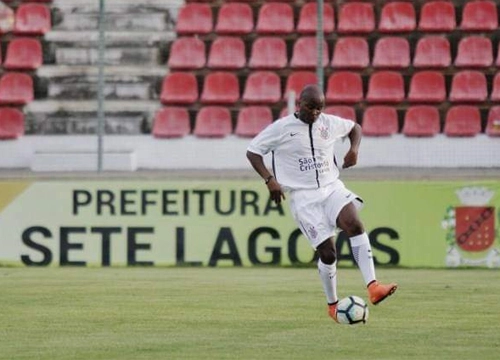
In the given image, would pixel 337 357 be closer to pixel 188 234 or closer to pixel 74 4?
pixel 188 234

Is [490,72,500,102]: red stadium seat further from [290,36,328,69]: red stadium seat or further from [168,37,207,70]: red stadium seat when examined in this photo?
[168,37,207,70]: red stadium seat

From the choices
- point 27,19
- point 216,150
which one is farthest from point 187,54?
point 216,150

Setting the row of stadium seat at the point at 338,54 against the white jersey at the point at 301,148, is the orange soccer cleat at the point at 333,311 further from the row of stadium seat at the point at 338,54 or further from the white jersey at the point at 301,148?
the row of stadium seat at the point at 338,54

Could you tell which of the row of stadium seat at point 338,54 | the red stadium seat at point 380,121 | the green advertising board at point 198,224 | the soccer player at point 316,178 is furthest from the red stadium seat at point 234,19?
the soccer player at point 316,178

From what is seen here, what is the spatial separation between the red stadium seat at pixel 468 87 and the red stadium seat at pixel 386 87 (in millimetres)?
769

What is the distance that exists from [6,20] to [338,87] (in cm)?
555

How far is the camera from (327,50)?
75.7ft

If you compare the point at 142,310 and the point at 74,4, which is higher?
the point at 74,4

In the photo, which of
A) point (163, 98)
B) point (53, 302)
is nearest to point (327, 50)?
point (163, 98)

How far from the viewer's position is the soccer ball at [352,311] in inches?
435

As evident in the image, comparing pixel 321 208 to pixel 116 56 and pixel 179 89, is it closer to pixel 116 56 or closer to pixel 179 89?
pixel 179 89

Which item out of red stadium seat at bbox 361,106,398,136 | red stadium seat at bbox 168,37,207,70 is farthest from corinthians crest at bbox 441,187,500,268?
red stadium seat at bbox 168,37,207,70

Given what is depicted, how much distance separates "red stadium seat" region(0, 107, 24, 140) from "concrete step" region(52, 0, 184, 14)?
2429 mm

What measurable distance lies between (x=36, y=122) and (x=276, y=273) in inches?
264
